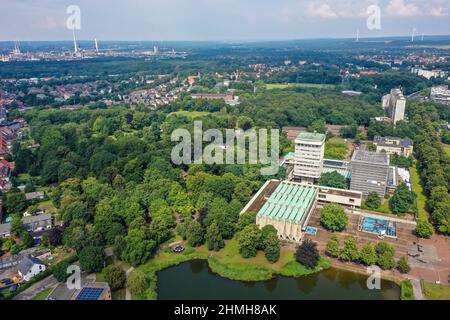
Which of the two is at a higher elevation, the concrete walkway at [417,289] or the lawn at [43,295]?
the lawn at [43,295]

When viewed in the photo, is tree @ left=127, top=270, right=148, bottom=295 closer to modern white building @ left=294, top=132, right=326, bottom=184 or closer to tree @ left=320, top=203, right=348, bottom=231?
tree @ left=320, top=203, right=348, bottom=231

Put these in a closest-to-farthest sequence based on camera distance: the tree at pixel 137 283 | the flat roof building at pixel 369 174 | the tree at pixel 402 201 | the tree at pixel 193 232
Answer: the tree at pixel 137 283 → the tree at pixel 193 232 → the tree at pixel 402 201 → the flat roof building at pixel 369 174

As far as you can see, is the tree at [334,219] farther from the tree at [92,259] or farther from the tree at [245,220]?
the tree at [92,259]

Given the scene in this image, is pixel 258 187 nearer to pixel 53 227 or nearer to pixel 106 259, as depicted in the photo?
pixel 106 259

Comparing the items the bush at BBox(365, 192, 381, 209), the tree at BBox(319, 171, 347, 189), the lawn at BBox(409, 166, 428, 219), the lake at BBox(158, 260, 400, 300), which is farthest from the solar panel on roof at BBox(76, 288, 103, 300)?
the lawn at BBox(409, 166, 428, 219)

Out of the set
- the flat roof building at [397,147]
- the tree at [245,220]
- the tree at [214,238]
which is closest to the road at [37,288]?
the tree at [214,238]

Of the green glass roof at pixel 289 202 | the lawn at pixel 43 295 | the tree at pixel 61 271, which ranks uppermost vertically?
the green glass roof at pixel 289 202

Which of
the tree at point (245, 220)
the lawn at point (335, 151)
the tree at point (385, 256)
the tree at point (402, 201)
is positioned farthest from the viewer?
the lawn at point (335, 151)
